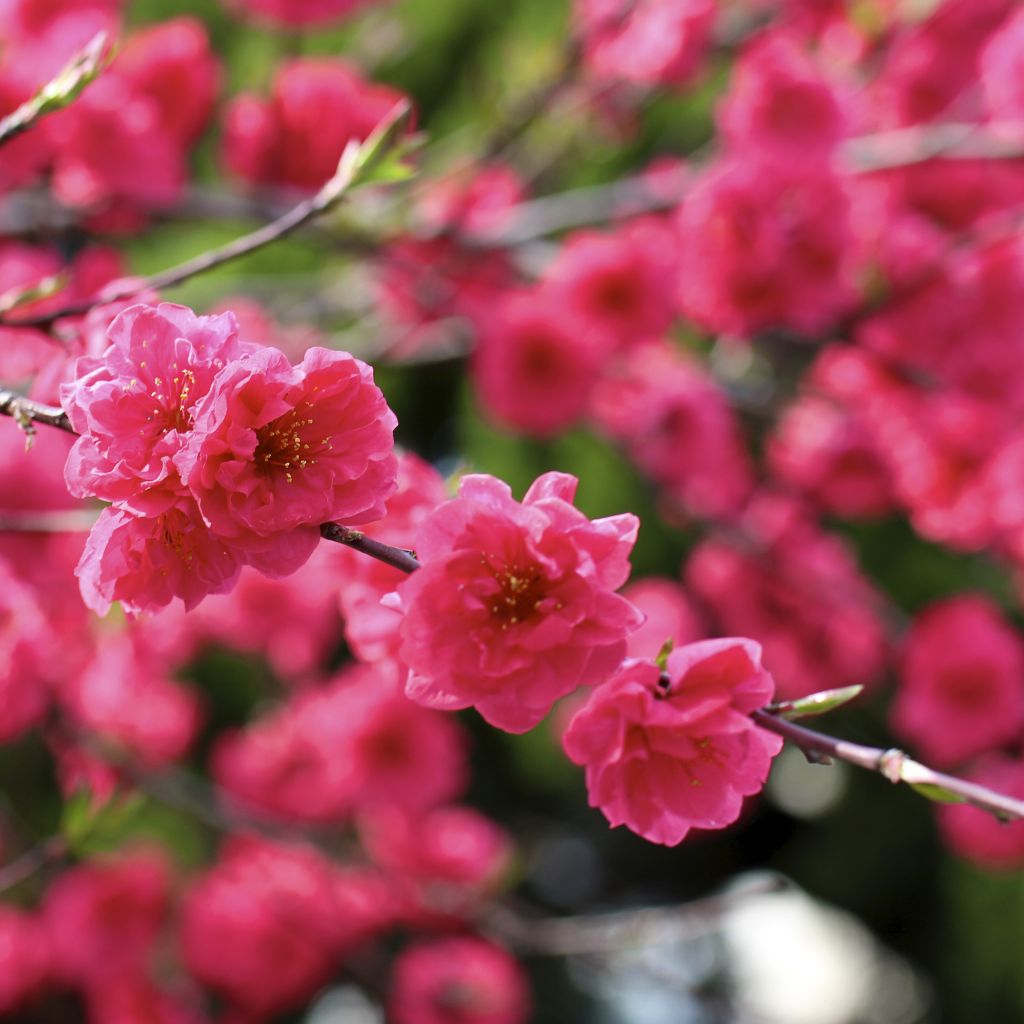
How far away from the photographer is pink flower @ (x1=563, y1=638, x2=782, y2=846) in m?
0.73

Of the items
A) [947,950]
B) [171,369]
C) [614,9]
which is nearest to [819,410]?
[614,9]

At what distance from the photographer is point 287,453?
0.70 meters

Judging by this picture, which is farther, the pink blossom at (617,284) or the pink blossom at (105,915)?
the pink blossom at (105,915)

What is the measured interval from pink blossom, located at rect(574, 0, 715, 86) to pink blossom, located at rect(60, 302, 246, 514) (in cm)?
154

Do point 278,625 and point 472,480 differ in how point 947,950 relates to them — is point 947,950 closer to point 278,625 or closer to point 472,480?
point 278,625

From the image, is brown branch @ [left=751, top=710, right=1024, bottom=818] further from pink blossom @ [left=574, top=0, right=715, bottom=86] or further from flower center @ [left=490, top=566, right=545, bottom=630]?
pink blossom @ [left=574, top=0, right=715, bottom=86]

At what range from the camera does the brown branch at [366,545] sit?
2.27ft

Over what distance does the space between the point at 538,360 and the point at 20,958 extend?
189 centimetres

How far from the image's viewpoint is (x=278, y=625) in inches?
98.4

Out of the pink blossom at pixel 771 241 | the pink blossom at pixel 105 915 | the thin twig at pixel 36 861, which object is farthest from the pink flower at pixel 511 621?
the pink blossom at pixel 105 915

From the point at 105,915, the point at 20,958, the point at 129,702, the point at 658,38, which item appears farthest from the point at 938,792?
the point at 20,958

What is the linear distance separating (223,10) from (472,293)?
2.40m

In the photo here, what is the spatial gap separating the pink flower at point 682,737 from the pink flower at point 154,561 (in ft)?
0.83

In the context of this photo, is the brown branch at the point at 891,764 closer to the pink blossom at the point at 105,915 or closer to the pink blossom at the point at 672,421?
the pink blossom at the point at 672,421
